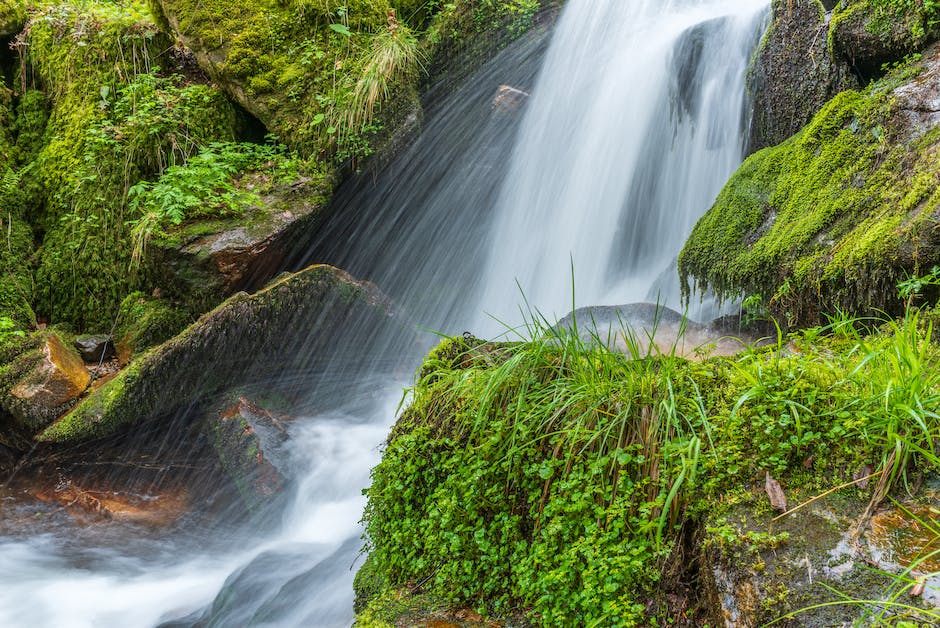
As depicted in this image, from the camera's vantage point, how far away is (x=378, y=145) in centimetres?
699

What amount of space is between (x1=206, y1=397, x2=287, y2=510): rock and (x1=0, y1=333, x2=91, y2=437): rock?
4.47ft

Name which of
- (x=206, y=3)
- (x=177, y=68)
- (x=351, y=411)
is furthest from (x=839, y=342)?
(x=177, y=68)

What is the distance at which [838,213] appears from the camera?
3785 mm

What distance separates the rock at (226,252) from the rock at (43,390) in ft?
3.97

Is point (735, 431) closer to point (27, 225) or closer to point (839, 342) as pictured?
point (839, 342)

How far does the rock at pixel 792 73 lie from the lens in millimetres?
4738

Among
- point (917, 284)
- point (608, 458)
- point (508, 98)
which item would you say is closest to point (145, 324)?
point (508, 98)

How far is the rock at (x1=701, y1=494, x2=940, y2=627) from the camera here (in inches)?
71.1

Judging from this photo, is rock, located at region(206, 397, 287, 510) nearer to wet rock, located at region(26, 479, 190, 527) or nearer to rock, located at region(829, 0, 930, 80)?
wet rock, located at region(26, 479, 190, 527)

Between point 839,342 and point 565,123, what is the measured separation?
5574 millimetres

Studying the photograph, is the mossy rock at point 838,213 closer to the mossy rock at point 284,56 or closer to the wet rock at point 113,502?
the mossy rock at point 284,56

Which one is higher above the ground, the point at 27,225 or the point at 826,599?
the point at 27,225

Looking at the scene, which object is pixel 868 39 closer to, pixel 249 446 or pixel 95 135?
pixel 249 446

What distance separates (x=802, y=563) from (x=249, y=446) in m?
4.39
